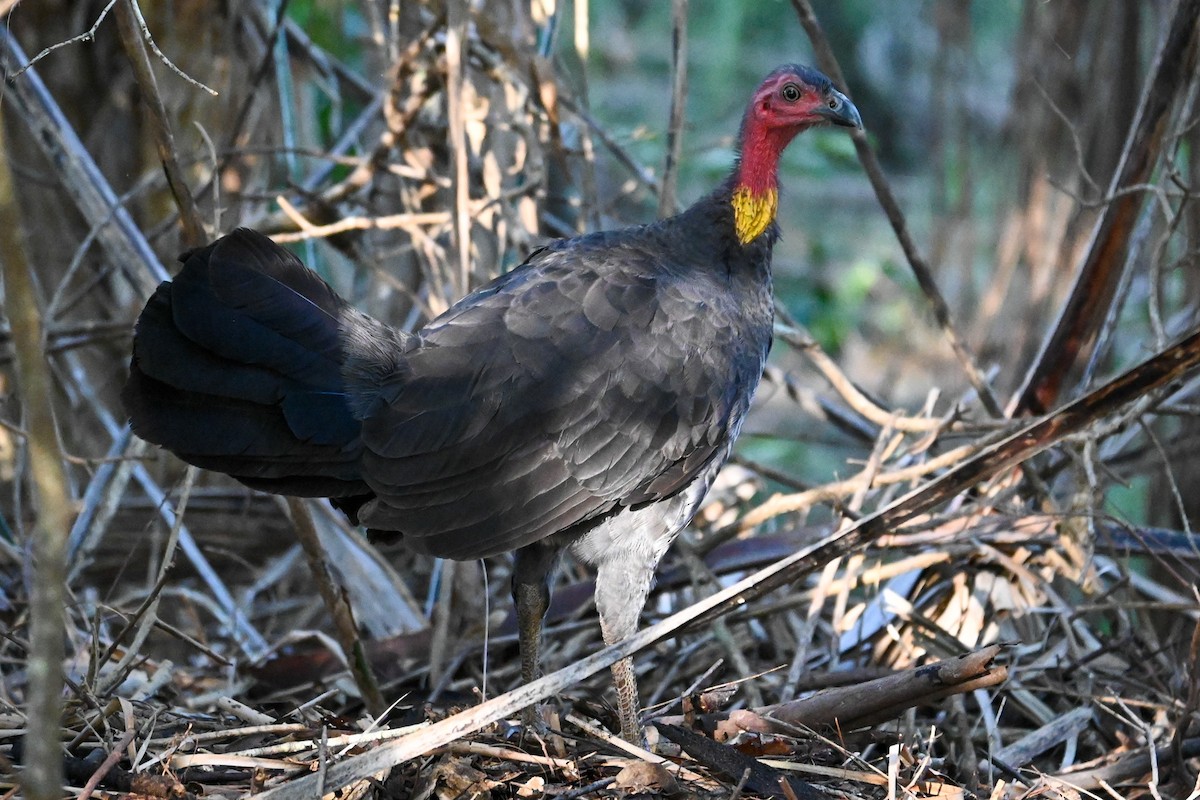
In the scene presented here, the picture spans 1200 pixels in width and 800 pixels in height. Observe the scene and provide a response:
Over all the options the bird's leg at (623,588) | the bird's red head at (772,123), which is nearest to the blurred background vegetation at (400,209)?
the bird's red head at (772,123)

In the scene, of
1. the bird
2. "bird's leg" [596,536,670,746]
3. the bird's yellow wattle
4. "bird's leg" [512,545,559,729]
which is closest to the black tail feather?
the bird

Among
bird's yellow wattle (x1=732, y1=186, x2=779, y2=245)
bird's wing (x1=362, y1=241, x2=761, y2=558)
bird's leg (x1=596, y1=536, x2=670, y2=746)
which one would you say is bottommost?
bird's leg (x1=596, y1=536, x2=670, y2=746)

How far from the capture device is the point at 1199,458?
5879 mm

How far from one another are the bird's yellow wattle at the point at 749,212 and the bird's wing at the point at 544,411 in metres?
0.49

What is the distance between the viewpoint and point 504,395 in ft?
12.1

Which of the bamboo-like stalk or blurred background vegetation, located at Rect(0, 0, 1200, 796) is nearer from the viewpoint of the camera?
the bamboo-like stalk

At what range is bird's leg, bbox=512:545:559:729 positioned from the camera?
4.14 meters

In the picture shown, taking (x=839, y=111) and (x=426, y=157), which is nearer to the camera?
(x=839, y=111)

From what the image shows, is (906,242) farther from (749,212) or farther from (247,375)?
(247,375)

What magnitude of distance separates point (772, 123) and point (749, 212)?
1.22 ft

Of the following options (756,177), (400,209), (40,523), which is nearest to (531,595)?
(756,177)

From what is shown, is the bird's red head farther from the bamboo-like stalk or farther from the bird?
the bamboo-like stalk

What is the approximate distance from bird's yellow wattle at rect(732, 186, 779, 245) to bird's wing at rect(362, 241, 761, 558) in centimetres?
49

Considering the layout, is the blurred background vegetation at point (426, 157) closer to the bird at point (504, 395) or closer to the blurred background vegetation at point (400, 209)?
the blurred background vegetation at point (400, 209)
